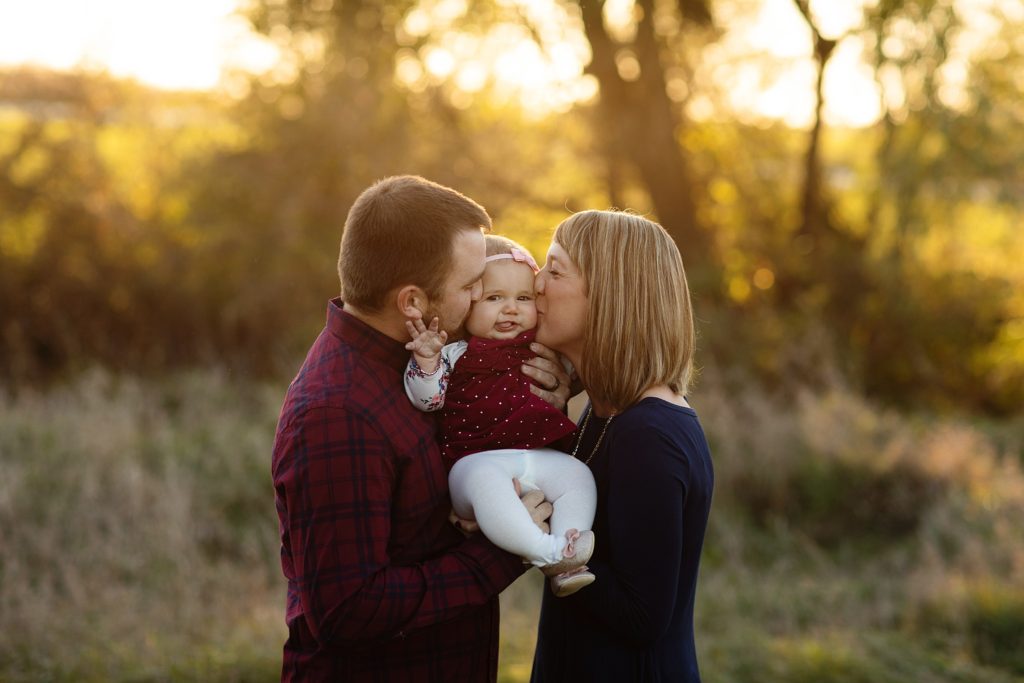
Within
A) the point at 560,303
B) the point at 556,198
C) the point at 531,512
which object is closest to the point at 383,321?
the point at 560,303

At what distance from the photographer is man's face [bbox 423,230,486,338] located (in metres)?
2.60

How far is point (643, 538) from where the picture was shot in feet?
8.43

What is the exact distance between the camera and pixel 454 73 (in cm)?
1212

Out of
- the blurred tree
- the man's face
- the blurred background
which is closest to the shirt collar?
the man's face

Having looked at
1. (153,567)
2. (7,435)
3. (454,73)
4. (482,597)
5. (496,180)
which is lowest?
(153,567)

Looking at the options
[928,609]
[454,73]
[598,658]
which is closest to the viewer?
[598,658]

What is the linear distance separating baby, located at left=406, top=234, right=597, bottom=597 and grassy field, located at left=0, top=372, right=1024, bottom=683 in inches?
97.4

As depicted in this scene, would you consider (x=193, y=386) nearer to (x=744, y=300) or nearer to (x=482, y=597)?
(x=744, y=300)

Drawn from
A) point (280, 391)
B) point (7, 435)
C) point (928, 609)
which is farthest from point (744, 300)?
point (7, 435)

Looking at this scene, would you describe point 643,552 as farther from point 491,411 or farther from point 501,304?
point 501,304

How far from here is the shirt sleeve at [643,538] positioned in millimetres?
2561

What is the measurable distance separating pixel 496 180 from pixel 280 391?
12.9ft

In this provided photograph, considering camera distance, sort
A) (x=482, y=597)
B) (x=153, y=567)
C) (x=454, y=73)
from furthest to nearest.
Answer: (x=454, y=73), (x=153, y=567), (x=482, y=597)

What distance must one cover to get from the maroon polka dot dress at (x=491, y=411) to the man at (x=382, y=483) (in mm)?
102
